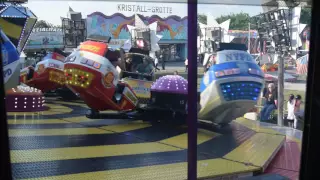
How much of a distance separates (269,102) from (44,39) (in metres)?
1.76

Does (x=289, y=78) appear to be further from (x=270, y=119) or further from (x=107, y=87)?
(x=107, y=87)

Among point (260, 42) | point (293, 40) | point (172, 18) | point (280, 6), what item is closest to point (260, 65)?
point (260, 42)

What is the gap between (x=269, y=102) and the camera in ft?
9.30

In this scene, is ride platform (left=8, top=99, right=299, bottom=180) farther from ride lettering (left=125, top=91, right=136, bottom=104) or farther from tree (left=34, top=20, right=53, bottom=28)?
tree (left=34, top=20, right=53, bottom=28)

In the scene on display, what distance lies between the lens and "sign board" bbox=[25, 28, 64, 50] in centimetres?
272

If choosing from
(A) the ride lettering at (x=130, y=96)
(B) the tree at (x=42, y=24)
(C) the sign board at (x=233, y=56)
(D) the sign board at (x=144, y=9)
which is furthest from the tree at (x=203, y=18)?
(A) the ride lettering at (x=130, y=96)

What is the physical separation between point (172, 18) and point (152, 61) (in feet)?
2.33

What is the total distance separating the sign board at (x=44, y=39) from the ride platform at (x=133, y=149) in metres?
0.55

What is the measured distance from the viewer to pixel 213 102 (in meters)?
3.25

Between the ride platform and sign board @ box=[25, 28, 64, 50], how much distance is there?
553 millimetres

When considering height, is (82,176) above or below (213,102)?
below

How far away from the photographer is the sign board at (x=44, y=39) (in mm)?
2723

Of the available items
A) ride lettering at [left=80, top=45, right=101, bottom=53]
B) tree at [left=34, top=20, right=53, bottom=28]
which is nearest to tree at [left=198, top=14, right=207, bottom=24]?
tree at [left=34, top=20, right=53, bottom=28]

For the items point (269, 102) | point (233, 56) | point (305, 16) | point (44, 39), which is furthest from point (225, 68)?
point (44, 39)
